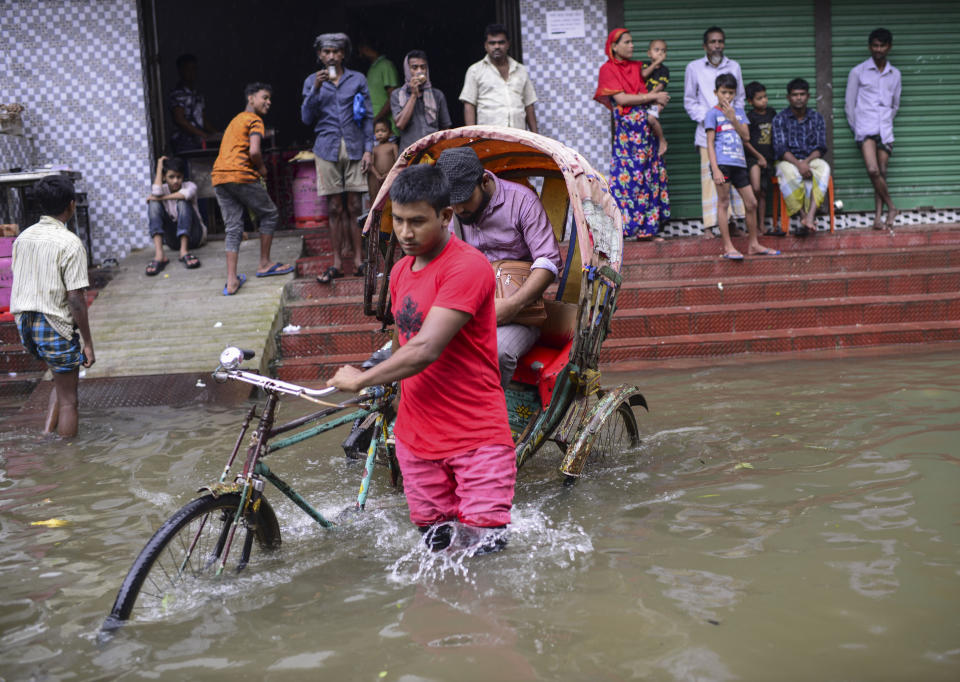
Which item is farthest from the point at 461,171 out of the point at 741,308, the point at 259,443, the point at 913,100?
the point at 913,100

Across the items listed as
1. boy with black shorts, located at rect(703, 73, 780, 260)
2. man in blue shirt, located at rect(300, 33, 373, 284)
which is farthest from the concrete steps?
man in blue shirt, located at rect(300, 33, 373, 284)

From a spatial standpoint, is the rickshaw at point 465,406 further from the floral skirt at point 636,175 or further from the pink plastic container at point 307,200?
the pink plastic container at point 307,200

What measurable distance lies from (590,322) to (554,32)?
6751mm

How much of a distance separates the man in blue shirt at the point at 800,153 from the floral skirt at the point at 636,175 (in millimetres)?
1384

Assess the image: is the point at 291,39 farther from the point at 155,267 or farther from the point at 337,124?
the point at 155,267

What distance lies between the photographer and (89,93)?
10.2m

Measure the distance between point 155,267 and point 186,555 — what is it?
263 inches

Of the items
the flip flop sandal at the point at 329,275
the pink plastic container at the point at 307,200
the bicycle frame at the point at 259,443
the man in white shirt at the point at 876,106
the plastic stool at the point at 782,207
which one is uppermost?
the man in white shirt at the point at 876,106

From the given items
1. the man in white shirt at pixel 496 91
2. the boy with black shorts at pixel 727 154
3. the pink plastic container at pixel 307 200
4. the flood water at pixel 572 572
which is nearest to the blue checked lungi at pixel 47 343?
the flood water at pixel 572 572

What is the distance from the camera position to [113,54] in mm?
Answer: 10203

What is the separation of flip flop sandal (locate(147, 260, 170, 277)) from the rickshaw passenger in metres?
5.54

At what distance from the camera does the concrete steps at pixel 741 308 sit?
27.2 ft

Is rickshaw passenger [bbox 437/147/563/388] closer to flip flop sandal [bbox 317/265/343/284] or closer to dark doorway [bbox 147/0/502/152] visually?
flip flop sandal [bbox 317/265/343/284]

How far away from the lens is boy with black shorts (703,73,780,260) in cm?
938
